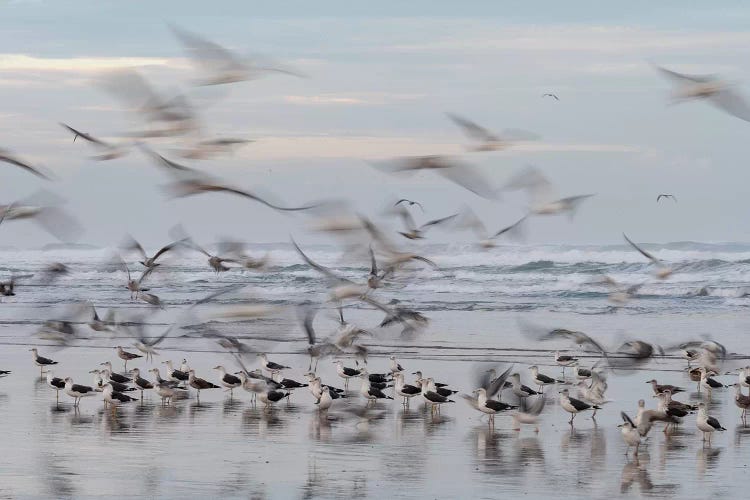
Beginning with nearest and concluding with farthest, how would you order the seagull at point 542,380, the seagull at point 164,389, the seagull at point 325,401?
the seagull at point 325,401, the seagull at point 164,389, the seagull at point 542,380

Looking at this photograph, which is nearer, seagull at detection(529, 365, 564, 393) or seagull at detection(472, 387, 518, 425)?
seagull at detection(472, 387, 518, 425)

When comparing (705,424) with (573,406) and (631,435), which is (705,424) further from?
(573,406)

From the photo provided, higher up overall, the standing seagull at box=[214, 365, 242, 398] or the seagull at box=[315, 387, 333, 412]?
the standing seagull at box=[214, 365, 242, 398]

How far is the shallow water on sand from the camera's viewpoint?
31.9 ft

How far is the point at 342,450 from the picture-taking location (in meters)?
11.4

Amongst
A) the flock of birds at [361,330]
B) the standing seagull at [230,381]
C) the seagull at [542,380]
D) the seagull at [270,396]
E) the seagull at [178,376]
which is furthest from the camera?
A: the seagull at [542,380]

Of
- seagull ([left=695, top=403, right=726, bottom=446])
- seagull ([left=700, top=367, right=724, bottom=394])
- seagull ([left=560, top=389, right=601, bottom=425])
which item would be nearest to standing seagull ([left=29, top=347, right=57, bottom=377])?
seagull ([left=560, top=389, right=601, bottom=425])

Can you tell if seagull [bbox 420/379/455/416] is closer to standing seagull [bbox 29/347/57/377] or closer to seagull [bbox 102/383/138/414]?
seagull [bbox 102/383/138/414]

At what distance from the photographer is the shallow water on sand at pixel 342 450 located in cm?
971

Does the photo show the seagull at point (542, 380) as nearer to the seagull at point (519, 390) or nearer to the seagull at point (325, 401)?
the seagull at point (519, 390)

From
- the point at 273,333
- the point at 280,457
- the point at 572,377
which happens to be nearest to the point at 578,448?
the point at 280,457

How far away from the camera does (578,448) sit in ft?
38.5

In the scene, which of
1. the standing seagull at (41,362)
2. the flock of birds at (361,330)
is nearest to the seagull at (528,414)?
the flock of birds at (361,330)

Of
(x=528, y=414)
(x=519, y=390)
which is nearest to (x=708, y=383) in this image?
(x=519, y=390)
